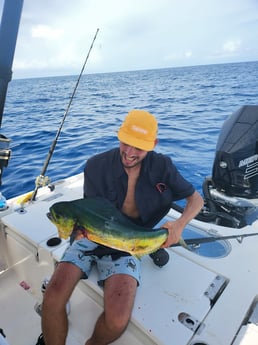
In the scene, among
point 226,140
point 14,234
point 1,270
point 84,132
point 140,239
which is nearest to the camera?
point 140,239

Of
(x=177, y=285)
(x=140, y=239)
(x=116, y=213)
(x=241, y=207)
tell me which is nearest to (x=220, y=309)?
(x=177, y=285)

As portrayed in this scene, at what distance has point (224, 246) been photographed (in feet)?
7.44

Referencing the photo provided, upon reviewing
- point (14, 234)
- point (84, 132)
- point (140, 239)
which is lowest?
point (84, 132)

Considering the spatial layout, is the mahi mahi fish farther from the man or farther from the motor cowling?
the motor cowling

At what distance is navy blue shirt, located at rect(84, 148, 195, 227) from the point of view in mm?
2066

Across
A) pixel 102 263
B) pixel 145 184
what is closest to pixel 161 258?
pixel 102 263

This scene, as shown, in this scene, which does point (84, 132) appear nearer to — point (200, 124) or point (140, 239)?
point (200, 124)

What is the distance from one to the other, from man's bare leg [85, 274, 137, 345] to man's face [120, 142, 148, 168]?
81cm

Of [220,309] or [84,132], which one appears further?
[84,132]

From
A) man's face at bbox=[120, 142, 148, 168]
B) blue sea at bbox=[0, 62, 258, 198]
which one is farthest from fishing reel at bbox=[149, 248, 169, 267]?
blue sea at bbox=[0, 62, 258, 198]

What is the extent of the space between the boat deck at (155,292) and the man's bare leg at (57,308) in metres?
0.15

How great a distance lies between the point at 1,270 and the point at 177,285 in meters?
1.95

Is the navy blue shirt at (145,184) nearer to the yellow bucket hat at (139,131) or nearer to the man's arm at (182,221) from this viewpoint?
the man's arm at (182,221)

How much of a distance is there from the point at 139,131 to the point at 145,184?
0.47 m
